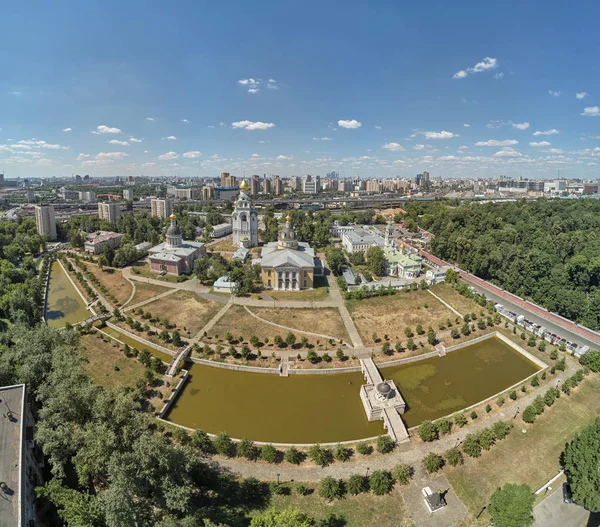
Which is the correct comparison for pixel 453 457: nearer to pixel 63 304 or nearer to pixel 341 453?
pixel 341 453

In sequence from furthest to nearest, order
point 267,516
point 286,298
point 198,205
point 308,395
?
point 198,205 < point 286,298 < point 308,395 < point 267,516

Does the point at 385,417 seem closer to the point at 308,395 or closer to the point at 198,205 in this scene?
the point at 308,395

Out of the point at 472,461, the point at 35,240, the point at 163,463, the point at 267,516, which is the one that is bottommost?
the point at 472,461

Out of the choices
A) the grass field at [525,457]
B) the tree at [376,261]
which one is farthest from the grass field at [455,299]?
the grass field at [525,457]

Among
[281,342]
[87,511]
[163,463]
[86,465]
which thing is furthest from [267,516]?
[281,342]

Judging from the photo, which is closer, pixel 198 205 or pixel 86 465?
pixel 86 465

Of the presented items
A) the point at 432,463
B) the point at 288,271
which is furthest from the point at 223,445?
the point at 288,271
